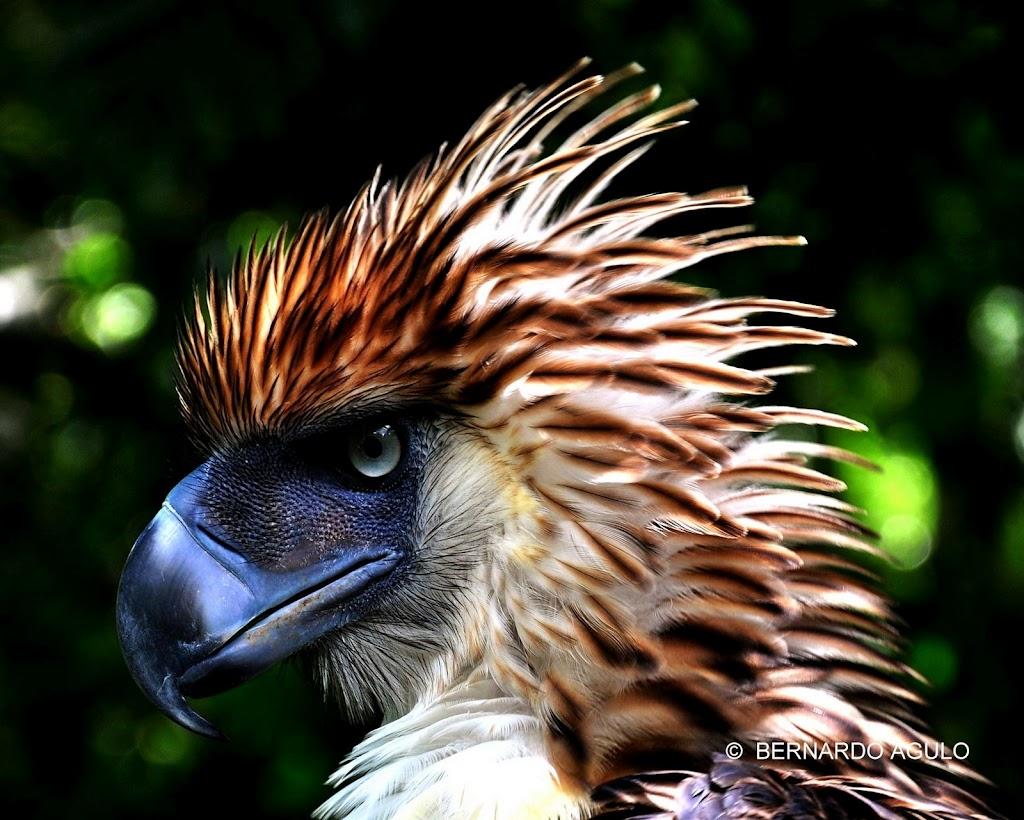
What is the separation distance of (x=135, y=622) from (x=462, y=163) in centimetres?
95

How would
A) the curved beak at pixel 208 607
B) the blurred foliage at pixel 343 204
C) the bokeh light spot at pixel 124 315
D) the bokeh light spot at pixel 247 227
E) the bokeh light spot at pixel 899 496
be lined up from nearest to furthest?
the curved beak at pixel 208 607 < the blurred foliage at pixel 343 204 < the bokeh light spot at pixel 899 496 < the bokeh light spot at pixel 247 227 < the bokeh light spot at pixel 124 315

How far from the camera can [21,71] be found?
403 cm

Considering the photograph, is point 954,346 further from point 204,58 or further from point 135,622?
point 135,622

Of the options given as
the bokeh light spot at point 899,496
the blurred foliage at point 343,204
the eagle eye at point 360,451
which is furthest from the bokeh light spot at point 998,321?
the eagle eye at point 360,451

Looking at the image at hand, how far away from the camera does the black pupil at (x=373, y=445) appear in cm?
204

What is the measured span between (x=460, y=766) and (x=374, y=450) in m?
0.56

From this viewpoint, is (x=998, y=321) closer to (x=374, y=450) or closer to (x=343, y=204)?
(x=343, y=204)

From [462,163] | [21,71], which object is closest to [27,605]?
[21,71]

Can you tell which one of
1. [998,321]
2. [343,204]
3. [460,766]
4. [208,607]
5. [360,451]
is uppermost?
[343,204]

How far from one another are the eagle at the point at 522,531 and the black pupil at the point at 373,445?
1 cm

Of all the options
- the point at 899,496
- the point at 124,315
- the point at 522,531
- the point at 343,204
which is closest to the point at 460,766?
the point at 522,531

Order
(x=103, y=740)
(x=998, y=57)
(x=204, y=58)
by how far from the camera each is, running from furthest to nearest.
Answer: (x=103, y=740) → (x=204, y=58) → (x=998, y=57)

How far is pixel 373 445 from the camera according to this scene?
205cm

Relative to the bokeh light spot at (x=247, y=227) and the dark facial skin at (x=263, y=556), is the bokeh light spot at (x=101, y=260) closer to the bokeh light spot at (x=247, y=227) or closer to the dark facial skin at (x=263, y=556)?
the bokeh light spot at (x=247, y=227)
